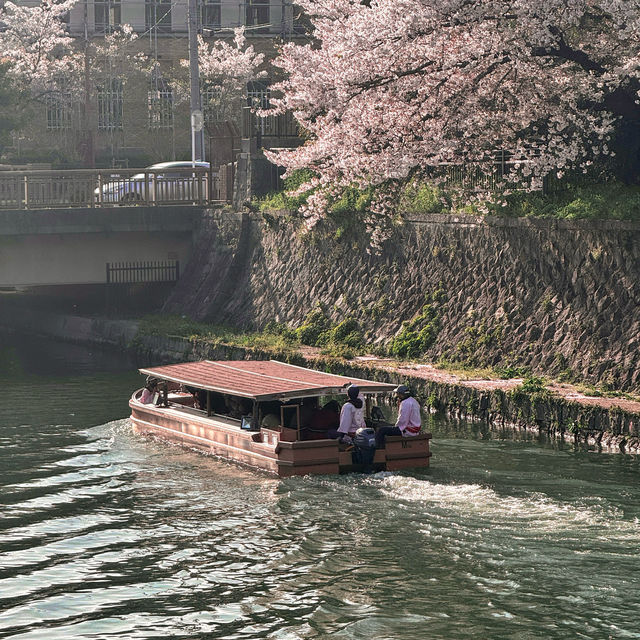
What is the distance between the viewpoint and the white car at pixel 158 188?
44.2 metres

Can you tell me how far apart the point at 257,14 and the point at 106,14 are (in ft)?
27.6

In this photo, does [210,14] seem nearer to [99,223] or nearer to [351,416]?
[99,223]

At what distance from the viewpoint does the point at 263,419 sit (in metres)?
24.2

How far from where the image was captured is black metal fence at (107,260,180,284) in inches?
1764

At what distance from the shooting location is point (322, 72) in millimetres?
31422

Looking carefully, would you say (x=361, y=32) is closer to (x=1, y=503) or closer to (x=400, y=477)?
(x=400, y=477)

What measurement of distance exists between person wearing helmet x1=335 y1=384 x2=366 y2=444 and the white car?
2231cm

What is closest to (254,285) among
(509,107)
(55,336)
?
(55,336)

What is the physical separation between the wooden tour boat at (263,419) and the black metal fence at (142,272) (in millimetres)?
17175

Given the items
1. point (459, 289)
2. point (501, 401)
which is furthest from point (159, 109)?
point (501, 401)

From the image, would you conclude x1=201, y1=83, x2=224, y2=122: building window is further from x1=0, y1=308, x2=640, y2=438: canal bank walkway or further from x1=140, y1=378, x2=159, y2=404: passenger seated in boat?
x1=140, y1=378, x2=159, y2=404: passenger seated in boat

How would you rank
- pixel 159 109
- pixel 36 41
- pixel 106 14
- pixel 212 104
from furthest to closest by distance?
pixel 106 14 < pixel 159 109 < pixel 36 41 < pixel 212 104

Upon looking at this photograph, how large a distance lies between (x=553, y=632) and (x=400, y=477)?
24.6 feet

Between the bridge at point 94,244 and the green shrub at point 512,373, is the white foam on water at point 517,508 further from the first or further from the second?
the bridge at point 94,244
